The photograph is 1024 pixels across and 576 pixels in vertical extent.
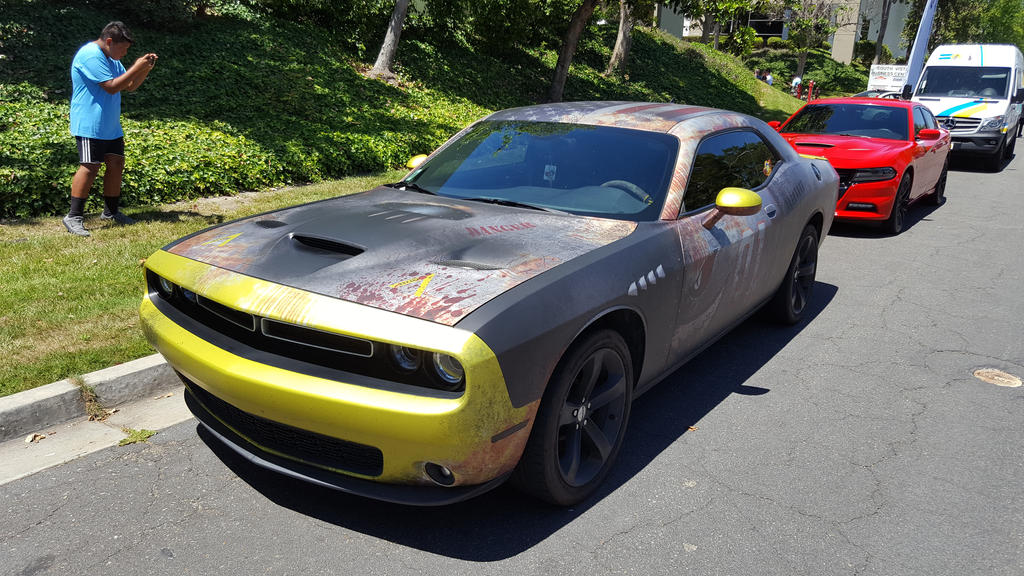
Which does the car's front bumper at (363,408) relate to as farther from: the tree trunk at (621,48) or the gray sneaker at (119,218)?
the tree trunk at (621,48)

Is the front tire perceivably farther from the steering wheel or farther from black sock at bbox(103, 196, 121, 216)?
black sock at bbox(103, 196, 121, 216)

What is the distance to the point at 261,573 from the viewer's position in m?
2.63

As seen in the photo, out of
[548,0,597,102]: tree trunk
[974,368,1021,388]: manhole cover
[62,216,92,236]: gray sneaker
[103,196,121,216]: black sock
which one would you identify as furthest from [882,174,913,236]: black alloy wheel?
[548,0,597,102]: tree trunk

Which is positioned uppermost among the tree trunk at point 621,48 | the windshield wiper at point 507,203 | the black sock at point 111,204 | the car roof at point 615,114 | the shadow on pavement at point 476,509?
the tree trunk at point 621,48

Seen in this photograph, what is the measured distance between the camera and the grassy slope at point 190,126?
4.68 metres

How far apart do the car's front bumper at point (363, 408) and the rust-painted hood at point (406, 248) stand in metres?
0.09

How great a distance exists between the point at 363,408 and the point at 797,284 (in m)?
3.96

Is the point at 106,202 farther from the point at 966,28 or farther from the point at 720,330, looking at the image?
the point at 966,28

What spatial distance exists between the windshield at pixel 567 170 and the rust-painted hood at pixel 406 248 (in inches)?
7.5

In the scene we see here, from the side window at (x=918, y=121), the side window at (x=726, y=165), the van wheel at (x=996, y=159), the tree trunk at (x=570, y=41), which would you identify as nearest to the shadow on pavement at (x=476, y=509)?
the side window at (x=726, y=165)

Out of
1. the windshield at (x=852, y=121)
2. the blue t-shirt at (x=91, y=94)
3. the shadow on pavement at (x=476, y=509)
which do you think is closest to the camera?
the shadow on pavement at (x=476, y=509)

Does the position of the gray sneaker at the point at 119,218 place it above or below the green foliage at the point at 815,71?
below

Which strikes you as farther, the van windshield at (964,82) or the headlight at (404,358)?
the van windshield at (964,82)

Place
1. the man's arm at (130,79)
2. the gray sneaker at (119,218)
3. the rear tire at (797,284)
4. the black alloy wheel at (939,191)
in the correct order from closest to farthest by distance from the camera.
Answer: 1. the rear tire at (797,284)
2. the man's arm at (130,79)
3. the gray sneaker at (119,218)
4. the black alloy wheel at (939,191)
